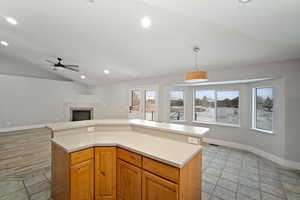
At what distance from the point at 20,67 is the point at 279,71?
32.6ft

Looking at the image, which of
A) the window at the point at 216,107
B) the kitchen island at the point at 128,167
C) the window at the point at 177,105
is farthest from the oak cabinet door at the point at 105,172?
the window at the point at 216,107

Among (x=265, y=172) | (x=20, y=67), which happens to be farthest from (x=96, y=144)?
(x=20, y=67)

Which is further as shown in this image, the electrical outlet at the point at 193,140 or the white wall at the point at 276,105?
the white wall at the point at 276,105

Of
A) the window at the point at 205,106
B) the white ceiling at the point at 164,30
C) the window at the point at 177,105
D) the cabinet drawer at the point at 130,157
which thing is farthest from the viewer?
the window at the point at 177,105

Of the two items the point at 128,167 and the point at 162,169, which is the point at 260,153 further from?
the point at 128,167

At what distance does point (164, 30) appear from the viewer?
2641 mm

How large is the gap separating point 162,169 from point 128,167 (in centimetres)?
51

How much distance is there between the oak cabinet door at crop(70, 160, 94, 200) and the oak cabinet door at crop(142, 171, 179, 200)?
0.72 m

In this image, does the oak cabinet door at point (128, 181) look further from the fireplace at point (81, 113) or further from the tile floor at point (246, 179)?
the fireplace at point (81, 113)

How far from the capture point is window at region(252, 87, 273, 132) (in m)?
3.59

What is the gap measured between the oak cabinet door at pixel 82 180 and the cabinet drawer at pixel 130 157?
38 centimetres

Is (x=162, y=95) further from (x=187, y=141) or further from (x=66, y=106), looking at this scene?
(x=66, y=106)

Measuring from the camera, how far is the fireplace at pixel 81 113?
7766 millimetres

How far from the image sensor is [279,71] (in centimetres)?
306
